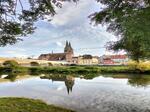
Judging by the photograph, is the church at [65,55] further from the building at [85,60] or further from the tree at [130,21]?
the tree at [130,21]

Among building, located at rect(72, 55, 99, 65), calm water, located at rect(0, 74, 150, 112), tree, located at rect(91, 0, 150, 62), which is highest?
building, located at rect(72, 55, 99, 65)

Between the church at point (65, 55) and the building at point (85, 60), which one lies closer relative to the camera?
the church at point (65, 55)

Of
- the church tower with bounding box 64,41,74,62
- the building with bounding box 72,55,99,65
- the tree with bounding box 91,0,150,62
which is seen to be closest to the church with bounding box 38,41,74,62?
the church tower with bounding box 64,41,74,62

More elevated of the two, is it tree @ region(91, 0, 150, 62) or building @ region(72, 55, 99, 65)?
building @ region(72, 55, 99, 65)

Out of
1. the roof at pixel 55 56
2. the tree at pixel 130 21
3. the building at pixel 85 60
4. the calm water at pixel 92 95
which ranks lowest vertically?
the calm water at pixel 92 95

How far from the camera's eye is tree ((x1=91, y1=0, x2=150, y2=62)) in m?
11.8

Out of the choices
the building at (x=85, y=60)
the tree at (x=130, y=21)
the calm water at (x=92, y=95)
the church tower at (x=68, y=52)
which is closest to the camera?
the tree at (x=130, y=21)

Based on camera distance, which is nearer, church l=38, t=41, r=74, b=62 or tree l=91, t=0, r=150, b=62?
tree l=91, t=0, r=150, b=62

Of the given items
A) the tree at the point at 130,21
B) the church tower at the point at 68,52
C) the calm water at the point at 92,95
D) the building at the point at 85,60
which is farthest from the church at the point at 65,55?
the tree at the point at 130,21

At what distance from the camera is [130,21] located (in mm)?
12055

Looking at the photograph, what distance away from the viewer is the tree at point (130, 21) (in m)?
11.8

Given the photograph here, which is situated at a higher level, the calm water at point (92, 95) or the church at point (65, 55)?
the church at point (65, 55)

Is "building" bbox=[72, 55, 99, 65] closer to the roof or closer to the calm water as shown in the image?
the roof

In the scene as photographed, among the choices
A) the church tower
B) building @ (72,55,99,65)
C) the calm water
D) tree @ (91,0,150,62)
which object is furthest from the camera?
building @ (72,55,99,65)
